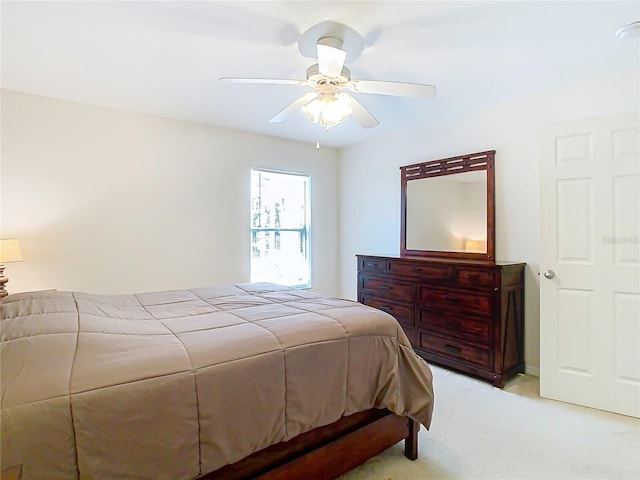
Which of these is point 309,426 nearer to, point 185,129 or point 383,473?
point 383,473

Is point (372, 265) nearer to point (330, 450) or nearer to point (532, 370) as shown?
point (532, 370)

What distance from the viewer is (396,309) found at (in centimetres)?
359

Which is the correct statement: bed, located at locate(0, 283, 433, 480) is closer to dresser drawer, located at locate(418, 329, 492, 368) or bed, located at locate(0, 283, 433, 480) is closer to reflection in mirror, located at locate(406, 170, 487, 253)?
dresser drawer, located at locate(418, 329, 492, 368)

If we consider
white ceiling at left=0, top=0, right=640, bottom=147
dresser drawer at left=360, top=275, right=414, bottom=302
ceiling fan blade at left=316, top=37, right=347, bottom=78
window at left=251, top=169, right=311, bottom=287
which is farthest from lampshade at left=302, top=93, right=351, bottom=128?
window at left=251, top=169, right=311, bottom=287

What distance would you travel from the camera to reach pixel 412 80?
109 inches

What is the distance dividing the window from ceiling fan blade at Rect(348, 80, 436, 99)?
7.82ft

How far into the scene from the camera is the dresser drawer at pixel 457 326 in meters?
2.91

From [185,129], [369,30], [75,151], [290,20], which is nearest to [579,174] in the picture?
[369,30]

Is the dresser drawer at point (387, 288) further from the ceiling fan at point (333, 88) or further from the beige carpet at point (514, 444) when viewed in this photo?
the ceiling fan at point (333, 88)

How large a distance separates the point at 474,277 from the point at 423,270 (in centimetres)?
49

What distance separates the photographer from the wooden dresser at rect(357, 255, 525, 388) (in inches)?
113

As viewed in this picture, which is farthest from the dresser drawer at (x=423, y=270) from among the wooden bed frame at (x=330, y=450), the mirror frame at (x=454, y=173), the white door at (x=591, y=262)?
the wooden bed frame at (x=330, y=450)

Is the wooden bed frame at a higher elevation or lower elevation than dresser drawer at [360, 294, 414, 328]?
lower

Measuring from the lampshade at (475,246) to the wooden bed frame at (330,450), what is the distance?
6.64 feet
